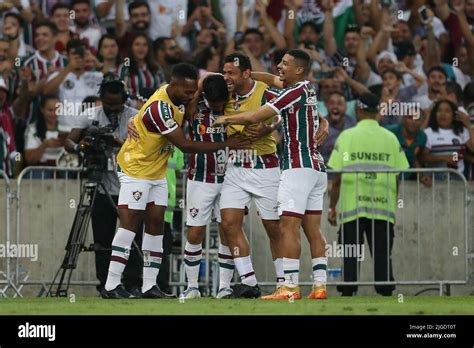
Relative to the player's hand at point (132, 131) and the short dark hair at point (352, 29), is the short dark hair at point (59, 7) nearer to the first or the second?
the short dark hair at point (352, 29)

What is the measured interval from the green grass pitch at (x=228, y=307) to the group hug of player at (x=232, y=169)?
2.43ft

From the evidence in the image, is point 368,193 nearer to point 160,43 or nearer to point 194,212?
point 194,212

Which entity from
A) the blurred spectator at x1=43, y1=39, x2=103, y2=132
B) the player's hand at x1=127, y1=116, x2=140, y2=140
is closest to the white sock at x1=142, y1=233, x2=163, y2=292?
the player's hand at x1=127, y1=116, x2=140, y2=140

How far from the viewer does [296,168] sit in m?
14.5

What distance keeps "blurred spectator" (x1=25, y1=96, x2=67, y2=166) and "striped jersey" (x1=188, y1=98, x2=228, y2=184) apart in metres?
4.15

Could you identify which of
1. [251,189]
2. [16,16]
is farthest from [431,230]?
[16,16]

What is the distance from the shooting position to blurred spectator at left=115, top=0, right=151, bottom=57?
19875mm

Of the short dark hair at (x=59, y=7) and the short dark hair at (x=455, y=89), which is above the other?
the short dark hair at (x=59, y=7)

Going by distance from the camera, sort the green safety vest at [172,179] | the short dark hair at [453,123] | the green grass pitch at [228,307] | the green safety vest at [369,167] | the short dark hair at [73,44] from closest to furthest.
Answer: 1. the green grass pitch at [228,307]
2. the green safety vest at [172,179]
3. the green safety vest at [369,167]
4. the short dark hair at [453,123]
5. the short dark hair at [73,44]

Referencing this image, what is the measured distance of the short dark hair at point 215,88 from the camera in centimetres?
1490

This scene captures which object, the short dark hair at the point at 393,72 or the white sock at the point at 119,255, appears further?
the short dark hair at the point at 393,72

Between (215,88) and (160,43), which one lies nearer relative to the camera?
(215,88)

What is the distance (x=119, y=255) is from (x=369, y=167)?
4107mm

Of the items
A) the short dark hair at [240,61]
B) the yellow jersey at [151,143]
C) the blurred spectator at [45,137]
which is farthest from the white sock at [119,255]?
the blurred spectator at [45,137]
